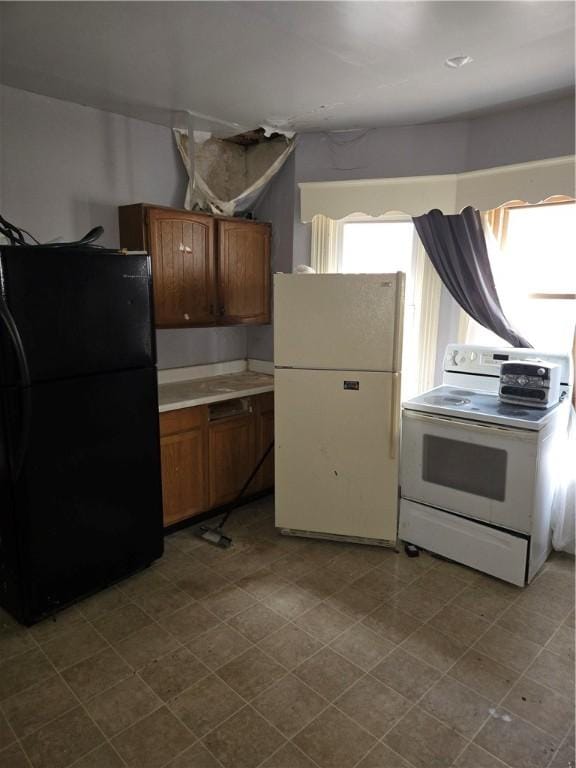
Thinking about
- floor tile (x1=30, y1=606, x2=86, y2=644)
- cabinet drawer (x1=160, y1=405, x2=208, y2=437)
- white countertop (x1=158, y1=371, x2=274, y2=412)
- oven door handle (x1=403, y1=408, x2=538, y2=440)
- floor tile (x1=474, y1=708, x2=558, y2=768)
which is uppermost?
white countertop (x1=158, y1=371, x2=274, y2=412)

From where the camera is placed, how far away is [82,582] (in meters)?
2.47

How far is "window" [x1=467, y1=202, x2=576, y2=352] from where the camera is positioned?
291 cm

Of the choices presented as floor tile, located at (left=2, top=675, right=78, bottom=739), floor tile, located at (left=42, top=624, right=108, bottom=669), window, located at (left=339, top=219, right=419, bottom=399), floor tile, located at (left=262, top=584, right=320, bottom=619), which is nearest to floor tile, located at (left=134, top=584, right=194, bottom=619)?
floor tile, located at (left=42, top=624, right=108, bottom=669)

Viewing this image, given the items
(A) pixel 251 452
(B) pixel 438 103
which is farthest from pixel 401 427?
(B) pixel 438 103

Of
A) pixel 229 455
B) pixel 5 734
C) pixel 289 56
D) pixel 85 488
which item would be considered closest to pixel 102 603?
pixel 85 488

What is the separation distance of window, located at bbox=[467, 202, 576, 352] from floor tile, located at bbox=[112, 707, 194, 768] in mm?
2674

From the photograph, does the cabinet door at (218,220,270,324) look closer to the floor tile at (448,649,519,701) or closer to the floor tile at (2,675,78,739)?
the floor tile at (2,675,78,739)

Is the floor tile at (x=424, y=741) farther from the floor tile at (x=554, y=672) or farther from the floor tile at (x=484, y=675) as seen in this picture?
the floor tile at (x=554, y=672)

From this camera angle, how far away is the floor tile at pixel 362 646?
2.16m

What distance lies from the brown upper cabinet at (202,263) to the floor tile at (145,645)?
172cm

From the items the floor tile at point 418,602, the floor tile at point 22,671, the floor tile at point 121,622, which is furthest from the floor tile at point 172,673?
the floor tile at point 418,602

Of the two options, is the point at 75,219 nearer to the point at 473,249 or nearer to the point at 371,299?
the point at 371,299

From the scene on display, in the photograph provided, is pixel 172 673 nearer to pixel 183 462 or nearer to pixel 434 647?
pixel 434 647

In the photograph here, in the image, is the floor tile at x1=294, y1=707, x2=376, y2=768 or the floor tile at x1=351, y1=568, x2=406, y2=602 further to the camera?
the floor tile at x1=351, y1=568, x2=406, y2=602
